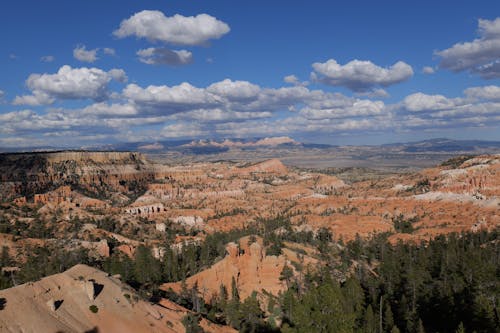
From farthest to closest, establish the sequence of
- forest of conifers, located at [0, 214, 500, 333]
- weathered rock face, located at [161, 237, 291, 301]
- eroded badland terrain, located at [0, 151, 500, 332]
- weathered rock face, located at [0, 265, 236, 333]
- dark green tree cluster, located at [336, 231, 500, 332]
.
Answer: weathered rock face, located at [161, 237, 291, 301]
dark green tree cluster, located at [336, 231, 500, 332]
forest of conifers, located at [0, 214, 500, 333]
eroded badland terrain, located at [0, 151, 500, 332]
weathered rock face, located at [0, 265, 236, 333]

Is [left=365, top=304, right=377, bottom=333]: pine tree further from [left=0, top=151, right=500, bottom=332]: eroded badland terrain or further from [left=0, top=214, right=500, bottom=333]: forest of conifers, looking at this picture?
[left=0, top=151, right=500, bottom=332]: eroded badland terrain

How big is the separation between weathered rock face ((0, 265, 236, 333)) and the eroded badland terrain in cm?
16

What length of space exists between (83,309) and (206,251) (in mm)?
45918

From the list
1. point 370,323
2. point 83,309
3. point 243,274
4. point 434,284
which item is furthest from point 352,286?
point 83,309

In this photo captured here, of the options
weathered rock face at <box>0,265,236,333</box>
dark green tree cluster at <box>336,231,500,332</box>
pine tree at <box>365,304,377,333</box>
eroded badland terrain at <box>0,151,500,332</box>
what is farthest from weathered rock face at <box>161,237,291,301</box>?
pine tree at <box>365,304,377,333</box>

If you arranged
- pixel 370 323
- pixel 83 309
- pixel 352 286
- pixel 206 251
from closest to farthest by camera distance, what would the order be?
1. pixel 83 309
2. pixel 370 323
3. pixel 352 286
4. pixel 206 251

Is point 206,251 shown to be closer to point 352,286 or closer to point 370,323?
point 352,286

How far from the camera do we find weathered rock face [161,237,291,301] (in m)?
77.8

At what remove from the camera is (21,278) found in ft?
234

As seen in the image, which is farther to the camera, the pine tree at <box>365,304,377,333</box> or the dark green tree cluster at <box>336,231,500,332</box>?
the dark green tree cluster at <box>336,231,500,332</box>

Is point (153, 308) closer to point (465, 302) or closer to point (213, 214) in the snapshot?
point (465, 302)

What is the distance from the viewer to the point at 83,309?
171ft

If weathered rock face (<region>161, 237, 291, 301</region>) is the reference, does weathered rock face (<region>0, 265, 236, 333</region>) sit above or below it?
above

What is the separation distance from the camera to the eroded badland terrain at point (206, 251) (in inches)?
2148
